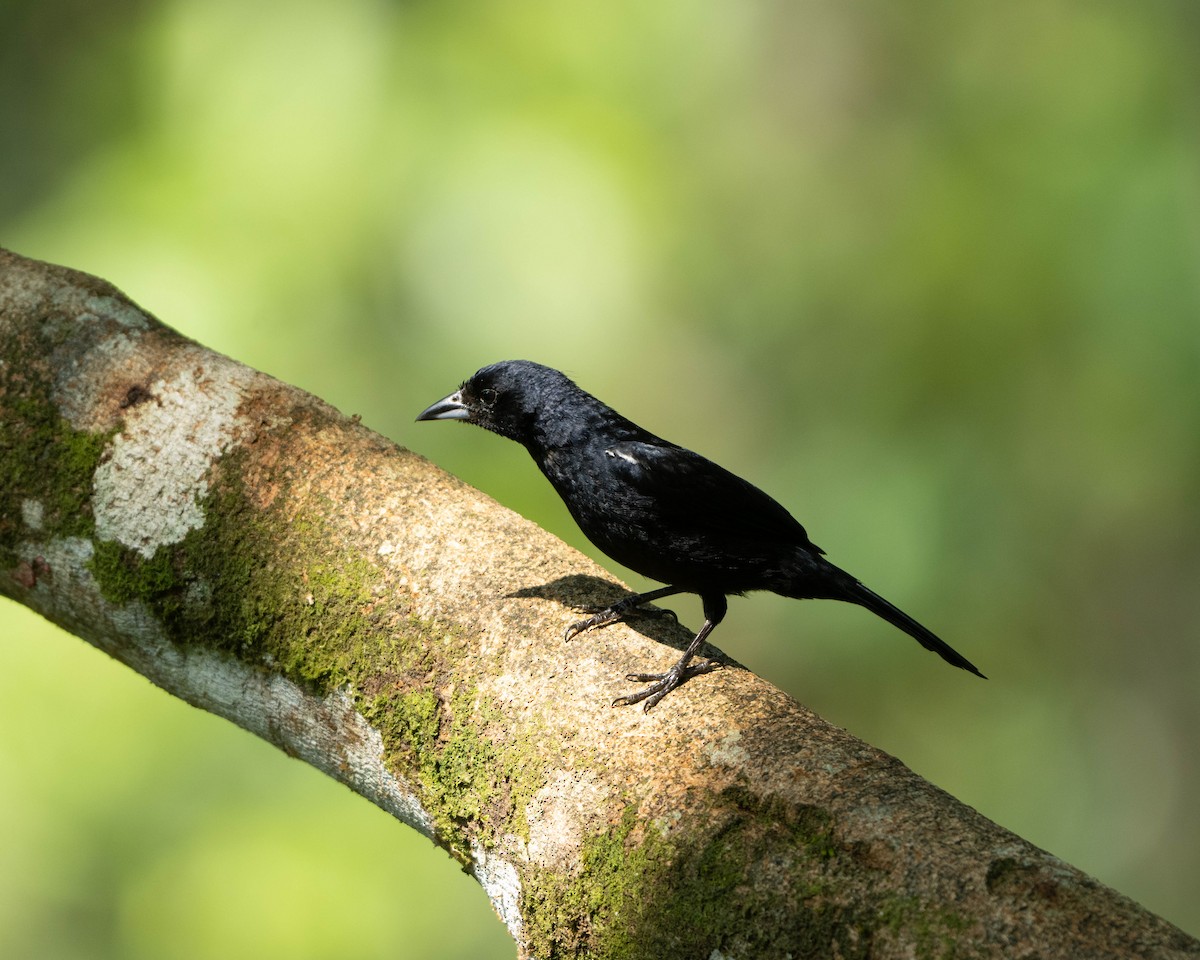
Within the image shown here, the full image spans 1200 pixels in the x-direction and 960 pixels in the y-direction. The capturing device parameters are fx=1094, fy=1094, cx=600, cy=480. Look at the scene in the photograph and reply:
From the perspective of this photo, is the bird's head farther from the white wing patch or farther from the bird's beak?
the white wing patch

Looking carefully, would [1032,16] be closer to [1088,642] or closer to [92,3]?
[1088,642]

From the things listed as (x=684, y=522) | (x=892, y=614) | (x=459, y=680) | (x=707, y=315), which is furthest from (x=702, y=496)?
(x=707, y=315)

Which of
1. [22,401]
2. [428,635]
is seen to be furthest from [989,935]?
[22,401]

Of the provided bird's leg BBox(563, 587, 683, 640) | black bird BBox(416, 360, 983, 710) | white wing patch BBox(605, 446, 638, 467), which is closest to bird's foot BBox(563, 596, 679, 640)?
bird's leg BBox(563, 587, 683, 640)

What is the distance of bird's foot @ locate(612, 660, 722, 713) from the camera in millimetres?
2238

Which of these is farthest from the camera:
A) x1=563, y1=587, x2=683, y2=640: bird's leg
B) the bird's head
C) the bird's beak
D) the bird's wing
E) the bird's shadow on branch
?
the bird's beak

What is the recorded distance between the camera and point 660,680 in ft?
7.82

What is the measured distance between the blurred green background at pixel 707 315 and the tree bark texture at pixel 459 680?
3.01 metres

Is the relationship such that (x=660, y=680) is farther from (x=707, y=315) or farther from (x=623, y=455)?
(x=707, y=315)

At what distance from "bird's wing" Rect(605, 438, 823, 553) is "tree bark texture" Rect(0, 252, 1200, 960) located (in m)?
0.55

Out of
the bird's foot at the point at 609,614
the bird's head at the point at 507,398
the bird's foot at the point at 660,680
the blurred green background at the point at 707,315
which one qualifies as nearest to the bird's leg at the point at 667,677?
the bird's foot at the point at 660,680

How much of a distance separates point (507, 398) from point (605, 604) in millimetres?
1214

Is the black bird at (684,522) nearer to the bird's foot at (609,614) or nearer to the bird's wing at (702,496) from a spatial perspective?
the bird's wing at (702,496)

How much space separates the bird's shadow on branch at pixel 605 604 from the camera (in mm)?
2578
